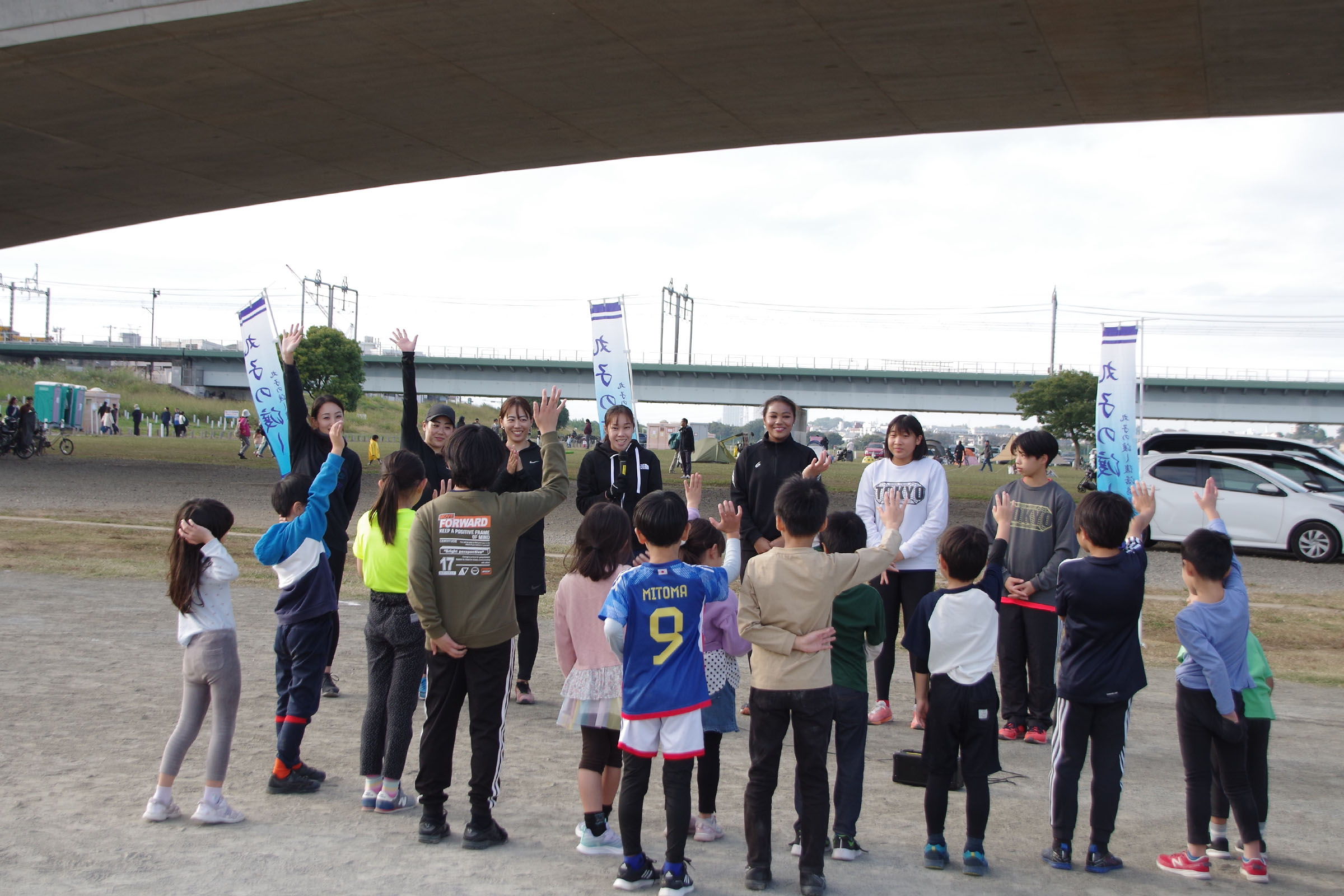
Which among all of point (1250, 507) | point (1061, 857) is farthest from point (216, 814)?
point (1250, 507)

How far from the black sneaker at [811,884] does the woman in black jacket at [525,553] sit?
283 cm

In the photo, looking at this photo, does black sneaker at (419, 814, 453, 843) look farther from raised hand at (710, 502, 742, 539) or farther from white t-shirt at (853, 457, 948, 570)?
white t-shirt at (853, 457, 948, 570)

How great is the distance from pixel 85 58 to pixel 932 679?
1854cm

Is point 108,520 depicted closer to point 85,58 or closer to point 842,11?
point 85,58

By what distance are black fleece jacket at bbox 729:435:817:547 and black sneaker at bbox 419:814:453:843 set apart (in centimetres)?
297

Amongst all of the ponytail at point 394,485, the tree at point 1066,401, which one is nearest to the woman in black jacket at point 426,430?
the ponytail at point 394,485

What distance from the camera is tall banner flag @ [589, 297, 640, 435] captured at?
846cm

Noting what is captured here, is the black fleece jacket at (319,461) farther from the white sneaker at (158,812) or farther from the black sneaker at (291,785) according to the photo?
the white sneaker at (158,812)

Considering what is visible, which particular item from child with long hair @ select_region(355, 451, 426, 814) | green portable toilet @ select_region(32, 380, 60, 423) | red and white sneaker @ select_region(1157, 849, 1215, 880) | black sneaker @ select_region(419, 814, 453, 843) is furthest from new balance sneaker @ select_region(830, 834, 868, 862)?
green portable toilet @ select_region(32, 380, 60, 423)

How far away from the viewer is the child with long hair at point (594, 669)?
4016 millimetres

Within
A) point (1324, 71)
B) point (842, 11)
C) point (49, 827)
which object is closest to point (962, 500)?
point (1324, 71)

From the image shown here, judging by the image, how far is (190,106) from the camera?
62.0 feet

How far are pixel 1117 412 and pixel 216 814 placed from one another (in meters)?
6.35

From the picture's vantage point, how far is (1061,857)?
4.02 meters
